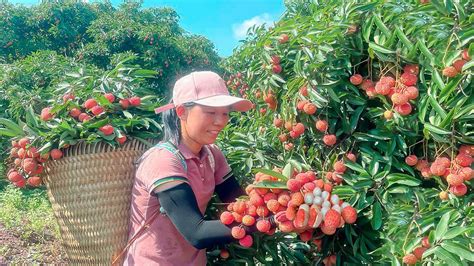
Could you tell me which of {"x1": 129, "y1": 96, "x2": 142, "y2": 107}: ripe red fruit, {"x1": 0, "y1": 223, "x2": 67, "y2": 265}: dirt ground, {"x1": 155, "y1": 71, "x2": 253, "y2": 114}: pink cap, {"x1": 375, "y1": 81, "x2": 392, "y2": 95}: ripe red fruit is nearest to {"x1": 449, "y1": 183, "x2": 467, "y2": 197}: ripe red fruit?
{"x1": 375, "y1": 81, "x2": 392, "y2": 95}: ripe red fruit

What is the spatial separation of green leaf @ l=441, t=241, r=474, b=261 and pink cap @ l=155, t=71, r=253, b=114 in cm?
75

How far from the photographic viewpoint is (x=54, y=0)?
11727 mm

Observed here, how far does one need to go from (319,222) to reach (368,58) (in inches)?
23.7

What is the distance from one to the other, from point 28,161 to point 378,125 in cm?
127

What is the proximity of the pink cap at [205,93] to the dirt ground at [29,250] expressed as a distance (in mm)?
2355

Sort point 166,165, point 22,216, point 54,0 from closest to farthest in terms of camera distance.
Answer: point 166,165 → point 22,216 → point 54,0

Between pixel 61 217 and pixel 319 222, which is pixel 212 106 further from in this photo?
pixel 61 217

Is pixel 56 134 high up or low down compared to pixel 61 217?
up

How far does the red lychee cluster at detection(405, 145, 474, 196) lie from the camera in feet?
4.58

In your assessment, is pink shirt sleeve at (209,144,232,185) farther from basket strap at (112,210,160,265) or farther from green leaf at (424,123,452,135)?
green leaf at (424,123,452,135)

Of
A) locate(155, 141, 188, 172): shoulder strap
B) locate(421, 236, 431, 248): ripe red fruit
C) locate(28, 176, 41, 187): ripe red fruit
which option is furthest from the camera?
locate(28, 176, 41, 187): ripe red fruit

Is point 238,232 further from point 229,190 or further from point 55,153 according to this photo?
point 55,153

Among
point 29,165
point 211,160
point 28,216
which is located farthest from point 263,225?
point 28,216

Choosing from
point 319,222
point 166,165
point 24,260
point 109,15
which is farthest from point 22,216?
point 109,15
